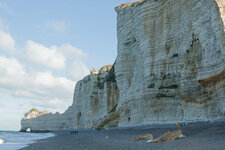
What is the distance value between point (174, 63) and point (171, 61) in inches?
19.5

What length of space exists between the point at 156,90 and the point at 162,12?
26.2 ft

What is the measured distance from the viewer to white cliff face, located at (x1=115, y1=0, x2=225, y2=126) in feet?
55.2

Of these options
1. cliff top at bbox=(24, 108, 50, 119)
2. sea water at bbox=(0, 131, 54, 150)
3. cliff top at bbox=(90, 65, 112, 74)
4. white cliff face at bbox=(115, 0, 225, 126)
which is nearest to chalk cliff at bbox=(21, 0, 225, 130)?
white cliff face at bbox=(115, 0, 225, 126)

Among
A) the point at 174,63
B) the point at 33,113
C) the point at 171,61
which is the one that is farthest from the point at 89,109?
the point at 33,113

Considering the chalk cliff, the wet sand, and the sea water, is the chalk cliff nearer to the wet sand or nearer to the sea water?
the wet sand

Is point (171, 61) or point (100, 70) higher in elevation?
point (100, 70)

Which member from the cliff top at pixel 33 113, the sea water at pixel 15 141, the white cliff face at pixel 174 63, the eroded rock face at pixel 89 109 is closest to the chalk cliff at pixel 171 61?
the white cliff face at pixel 174 63

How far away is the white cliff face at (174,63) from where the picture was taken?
55.2 feet

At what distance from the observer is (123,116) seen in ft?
104

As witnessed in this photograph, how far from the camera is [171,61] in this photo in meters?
22.9

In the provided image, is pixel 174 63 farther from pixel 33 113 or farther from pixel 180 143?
pixel 33 113

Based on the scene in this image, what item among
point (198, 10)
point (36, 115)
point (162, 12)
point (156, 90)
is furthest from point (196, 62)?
point (36, 115)

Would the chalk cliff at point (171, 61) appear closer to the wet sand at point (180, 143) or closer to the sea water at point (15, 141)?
the wet sand at point (180, 143)

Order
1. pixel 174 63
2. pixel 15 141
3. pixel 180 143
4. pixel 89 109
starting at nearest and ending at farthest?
pixel 180 143 < pixel 174 63 < pixel 15 141 < pixel 89 109
